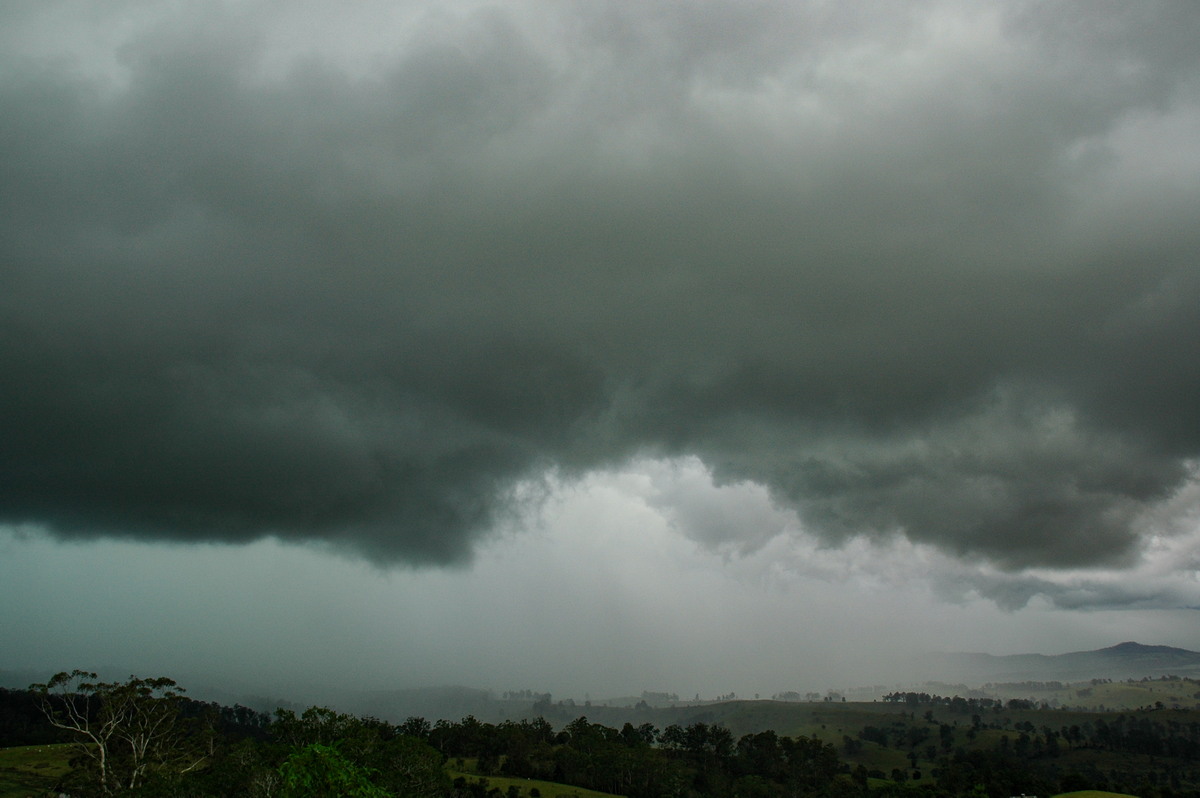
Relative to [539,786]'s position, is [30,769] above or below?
above

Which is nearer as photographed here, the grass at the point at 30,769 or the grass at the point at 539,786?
the grass at the point at 30,769

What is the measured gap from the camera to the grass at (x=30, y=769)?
144 meters

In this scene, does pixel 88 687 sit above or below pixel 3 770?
above

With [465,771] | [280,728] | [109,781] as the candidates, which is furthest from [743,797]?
[109,781]

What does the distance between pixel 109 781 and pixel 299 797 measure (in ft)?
280

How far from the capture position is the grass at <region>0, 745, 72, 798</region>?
472 feet

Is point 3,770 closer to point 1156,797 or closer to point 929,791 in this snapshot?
point 929,791

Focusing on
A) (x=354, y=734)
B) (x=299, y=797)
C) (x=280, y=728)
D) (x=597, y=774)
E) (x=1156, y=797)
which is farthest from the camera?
(x=597, y=774)

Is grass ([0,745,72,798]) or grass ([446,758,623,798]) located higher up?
grass ([0,745,72,798])

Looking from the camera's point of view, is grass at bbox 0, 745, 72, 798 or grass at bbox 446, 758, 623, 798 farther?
grass at bbox 446, 758, 623, 798

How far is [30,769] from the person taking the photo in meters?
167

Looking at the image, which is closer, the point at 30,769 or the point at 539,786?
the point at 30,769

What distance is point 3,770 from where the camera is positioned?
161m

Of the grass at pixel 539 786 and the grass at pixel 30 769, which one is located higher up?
the grass at pixel 30 769
